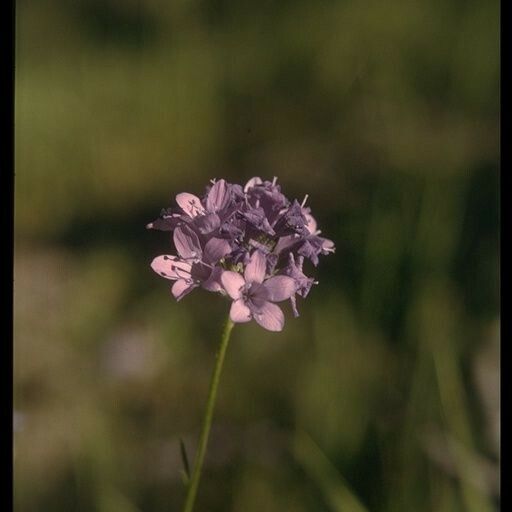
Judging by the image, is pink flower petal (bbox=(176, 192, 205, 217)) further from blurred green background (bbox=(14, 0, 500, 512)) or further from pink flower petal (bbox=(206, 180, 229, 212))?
blurred green background (bbox=(14, 0, 500, 512))

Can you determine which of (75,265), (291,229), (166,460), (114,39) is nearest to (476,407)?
(166,460)

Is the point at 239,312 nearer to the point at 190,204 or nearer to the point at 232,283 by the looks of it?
the point at 232,283

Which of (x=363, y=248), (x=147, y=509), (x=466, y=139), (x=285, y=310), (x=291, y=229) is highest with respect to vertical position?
(x=291, y=229)

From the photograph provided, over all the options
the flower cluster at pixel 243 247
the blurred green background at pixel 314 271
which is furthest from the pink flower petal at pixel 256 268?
the blurred green background at pixel 314 271

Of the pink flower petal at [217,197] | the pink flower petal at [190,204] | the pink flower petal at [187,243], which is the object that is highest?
the pink flower petal at [217,197]

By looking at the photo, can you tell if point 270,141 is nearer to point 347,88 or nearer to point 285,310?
point 347,88

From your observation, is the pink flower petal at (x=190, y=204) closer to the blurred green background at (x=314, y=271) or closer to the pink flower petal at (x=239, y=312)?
the pink flower petal at (x=239, y=312)

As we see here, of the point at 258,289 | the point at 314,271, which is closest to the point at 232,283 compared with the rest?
the point at 258,289
